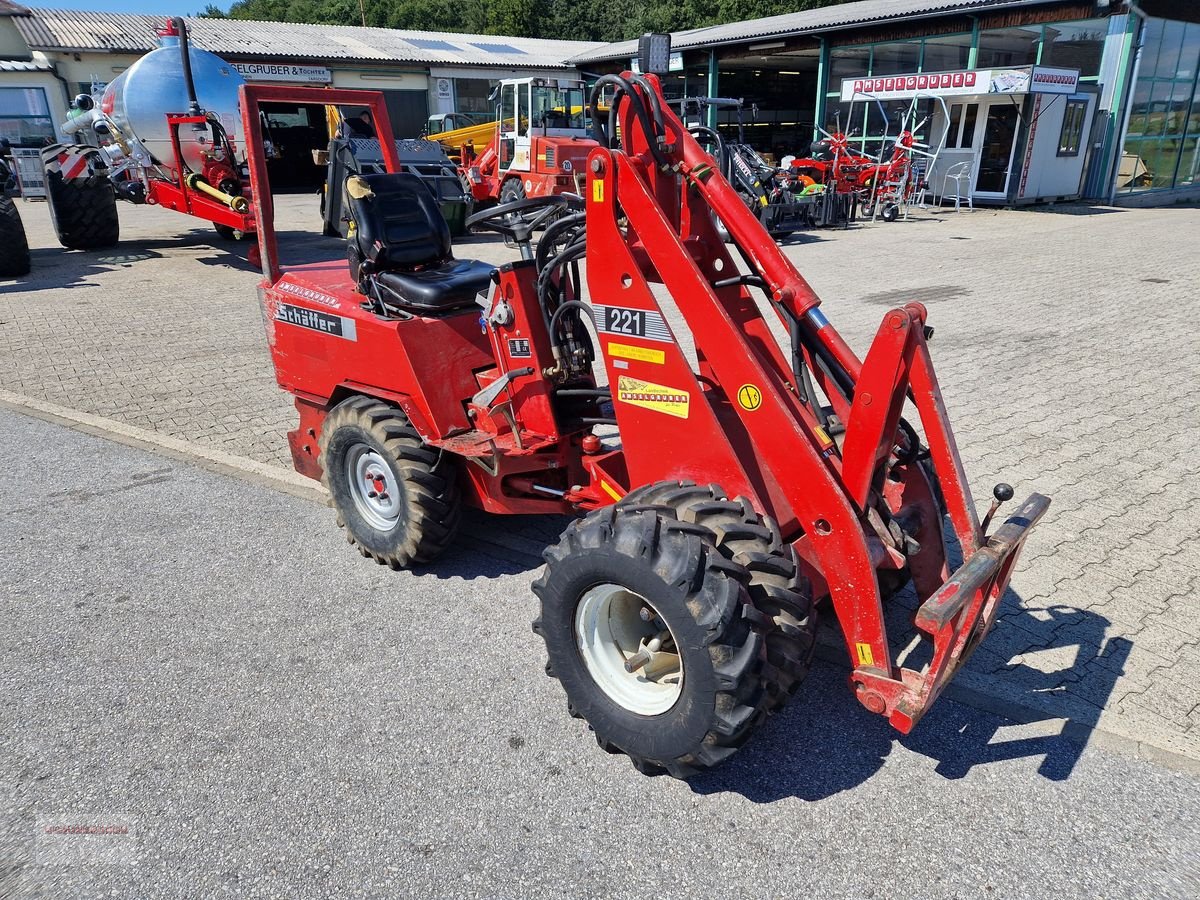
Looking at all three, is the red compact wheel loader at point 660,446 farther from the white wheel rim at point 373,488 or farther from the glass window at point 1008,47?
the glass window at point 1008,47

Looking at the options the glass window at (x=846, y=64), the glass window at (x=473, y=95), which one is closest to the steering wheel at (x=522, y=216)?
the glass window at (x=846, y=64)

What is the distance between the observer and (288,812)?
9.11 ft

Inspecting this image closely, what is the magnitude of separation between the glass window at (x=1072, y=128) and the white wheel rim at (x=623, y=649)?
2129 centimetres

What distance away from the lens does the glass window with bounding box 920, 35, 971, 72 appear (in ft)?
70.8

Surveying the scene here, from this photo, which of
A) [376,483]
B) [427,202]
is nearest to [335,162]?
[427,202]

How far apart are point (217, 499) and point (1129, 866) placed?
4807mm

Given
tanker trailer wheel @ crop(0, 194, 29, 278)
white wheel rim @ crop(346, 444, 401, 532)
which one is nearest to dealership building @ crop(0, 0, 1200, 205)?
tanker trailer wheel @ crop(0, 194, 29, 278)

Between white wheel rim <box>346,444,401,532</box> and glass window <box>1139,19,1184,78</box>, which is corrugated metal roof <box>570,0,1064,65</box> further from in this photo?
white wheel rim <box>346,444,401,532</box>

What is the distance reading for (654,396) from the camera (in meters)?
3.13

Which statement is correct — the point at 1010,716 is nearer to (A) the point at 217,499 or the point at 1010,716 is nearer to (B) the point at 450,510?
(B) the point at 450,510

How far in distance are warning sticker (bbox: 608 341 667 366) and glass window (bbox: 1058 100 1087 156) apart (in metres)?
20.8

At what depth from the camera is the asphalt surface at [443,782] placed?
2.53m

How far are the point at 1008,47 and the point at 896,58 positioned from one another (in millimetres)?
2745

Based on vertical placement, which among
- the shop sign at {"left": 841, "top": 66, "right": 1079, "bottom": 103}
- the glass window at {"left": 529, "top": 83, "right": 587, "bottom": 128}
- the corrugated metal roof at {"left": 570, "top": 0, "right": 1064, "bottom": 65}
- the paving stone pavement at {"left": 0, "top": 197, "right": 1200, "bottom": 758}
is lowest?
the paving stone pavement at {"left": 0, "top": 197, "right": 1200, "bottom": 758}
